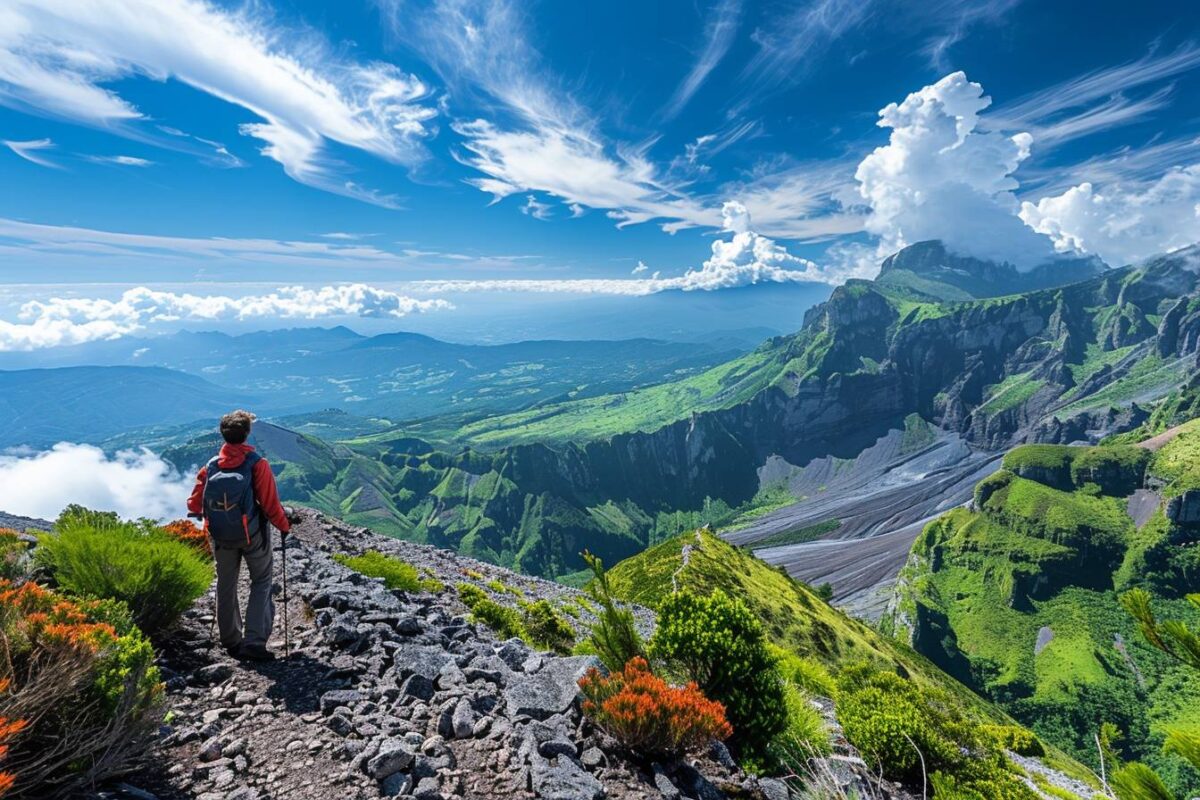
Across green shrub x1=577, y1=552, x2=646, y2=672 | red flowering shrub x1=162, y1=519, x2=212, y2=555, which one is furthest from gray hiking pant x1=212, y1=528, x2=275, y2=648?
green shrub x1=577, y1=552, x2=646, y2=672

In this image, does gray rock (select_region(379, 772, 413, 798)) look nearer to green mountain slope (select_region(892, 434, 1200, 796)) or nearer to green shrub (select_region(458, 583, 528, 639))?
green shrub (select_region(458, 583, 528, 639))

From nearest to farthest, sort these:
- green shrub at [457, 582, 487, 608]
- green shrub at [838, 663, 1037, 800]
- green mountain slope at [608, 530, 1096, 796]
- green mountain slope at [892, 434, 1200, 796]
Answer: green shrub at [838, 663, 1037, 800] → green shrub at [457, 582, 487, 608] → green mountain slope at [608, 530, 1096, 796] → green mountain slope at [892, 434, 1200, 796]

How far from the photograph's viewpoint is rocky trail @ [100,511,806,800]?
638 cm

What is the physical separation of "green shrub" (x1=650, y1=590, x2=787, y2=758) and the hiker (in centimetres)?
723

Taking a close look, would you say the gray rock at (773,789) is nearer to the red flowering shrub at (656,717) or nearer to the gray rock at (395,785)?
the red flowering shrub at (656,717)

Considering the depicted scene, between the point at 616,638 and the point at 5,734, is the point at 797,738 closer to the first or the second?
the point at 616,638

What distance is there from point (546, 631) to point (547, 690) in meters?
9.48

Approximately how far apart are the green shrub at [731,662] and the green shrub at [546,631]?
706 centimetres

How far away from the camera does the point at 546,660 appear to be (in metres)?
10.2

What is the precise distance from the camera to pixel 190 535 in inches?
514

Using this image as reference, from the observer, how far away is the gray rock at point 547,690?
26.1ft

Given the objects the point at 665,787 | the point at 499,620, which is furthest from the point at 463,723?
the point at 499,620

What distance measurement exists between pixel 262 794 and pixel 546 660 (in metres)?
4.99

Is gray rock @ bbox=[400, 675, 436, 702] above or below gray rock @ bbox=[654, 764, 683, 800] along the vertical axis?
above
